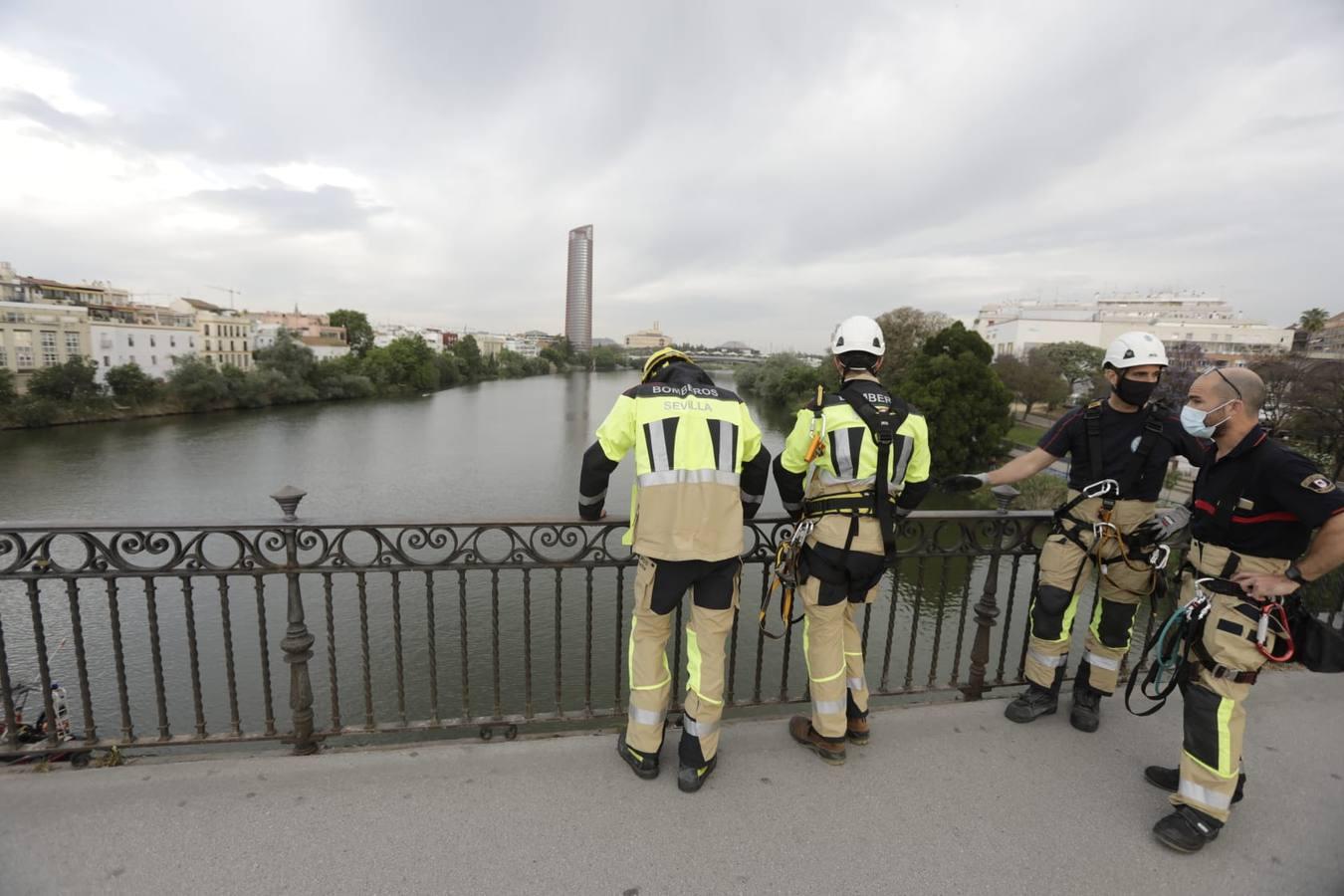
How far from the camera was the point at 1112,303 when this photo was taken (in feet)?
385

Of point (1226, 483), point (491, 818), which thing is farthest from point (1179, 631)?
point (491, 818)

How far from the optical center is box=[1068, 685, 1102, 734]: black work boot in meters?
3.27

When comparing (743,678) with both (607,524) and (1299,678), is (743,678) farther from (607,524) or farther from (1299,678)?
(607,524)

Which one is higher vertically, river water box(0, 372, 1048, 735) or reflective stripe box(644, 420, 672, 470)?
reflective stripe box(644, 420, 672, 470)

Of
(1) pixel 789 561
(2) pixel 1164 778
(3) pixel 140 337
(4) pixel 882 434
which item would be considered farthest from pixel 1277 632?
(3) pixel 140 337

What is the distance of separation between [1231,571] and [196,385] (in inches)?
2213

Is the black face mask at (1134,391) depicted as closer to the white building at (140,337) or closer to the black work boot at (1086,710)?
the black work boot at (1086,710)

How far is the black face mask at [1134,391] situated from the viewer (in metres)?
3.00

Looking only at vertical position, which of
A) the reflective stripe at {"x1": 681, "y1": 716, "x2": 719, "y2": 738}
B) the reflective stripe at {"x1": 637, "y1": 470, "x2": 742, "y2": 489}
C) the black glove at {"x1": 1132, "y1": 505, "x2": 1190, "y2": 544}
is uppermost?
the reflective stripe at {"x1": 637, "y1": 470, "x2": 742, "y2": 489}

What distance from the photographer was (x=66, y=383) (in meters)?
40.8

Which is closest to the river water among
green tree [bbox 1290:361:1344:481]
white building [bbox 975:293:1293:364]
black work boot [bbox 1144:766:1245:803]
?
black work boot [bbox 1144:766:1245:803]

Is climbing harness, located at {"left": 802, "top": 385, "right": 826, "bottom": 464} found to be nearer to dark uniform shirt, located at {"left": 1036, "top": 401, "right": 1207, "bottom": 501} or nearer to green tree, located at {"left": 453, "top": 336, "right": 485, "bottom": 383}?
dark uniform shirt, located at {"left": 1036, "top": 401, "right": 1207, "bottom": 501}

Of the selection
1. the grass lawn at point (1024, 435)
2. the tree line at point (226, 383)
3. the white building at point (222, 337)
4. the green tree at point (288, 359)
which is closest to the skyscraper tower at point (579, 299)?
the tree line at point (226, 383)

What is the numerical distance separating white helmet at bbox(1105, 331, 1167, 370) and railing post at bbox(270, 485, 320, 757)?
3707 mm
